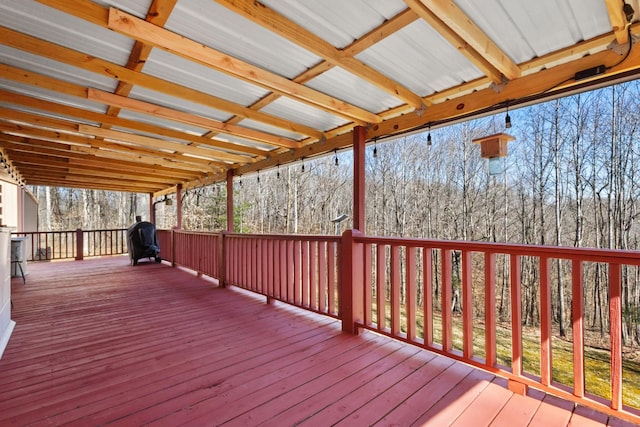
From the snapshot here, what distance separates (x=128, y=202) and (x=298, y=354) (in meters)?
21.2

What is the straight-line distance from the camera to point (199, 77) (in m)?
2.68

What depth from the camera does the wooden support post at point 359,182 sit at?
11.7ft

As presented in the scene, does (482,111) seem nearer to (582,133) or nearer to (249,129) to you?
(249,129)

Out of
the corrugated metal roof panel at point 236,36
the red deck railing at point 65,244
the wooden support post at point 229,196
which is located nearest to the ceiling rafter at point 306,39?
the corrugated metal roof panel at point 236,36

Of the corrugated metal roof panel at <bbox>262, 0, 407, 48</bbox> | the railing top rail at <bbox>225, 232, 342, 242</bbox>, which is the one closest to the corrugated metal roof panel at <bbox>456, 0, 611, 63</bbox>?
the corrugated metal roof panel at <bbox>262, 0, 407, 48</bbox>

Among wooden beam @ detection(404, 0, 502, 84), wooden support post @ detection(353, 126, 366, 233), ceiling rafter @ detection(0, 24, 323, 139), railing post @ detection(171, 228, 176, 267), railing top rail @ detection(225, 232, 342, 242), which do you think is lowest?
railing post @ detection(171, 228, 176, 267)

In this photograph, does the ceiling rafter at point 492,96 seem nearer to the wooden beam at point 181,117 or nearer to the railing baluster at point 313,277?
the wooden beam at point 181,117

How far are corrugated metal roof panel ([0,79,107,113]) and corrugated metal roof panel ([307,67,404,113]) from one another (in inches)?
102

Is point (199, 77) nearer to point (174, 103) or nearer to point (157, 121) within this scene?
point (174, 103)

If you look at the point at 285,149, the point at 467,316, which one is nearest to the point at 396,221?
the point at 285,149

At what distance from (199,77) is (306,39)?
1.23 m

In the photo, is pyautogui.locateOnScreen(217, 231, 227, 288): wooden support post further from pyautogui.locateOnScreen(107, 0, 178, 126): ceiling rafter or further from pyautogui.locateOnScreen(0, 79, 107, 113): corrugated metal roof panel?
pyautogui.locateOnScreen(107, 0, 178, 126): ceiling rafter

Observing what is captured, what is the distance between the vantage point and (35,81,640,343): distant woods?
8453 millimetres

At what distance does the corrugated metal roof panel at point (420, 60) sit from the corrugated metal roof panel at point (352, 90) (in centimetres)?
27
